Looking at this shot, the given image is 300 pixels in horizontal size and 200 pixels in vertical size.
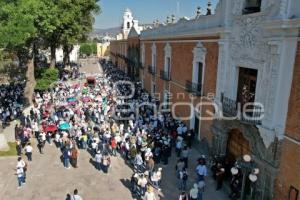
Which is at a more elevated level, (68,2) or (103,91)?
(68,2)

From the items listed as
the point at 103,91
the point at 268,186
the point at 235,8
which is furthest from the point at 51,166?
the point at 103,91

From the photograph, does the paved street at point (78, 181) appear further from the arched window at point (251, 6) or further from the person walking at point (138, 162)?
the arched window at point (251, 6)

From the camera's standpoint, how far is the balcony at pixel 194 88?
1709cm

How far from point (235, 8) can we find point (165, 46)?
1060 cm

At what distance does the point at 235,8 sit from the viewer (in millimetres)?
12727

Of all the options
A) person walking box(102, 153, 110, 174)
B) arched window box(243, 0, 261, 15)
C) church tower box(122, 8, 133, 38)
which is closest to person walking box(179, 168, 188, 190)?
person walking box(102, 153, 110, 174)

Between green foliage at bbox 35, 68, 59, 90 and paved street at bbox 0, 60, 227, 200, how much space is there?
11925mm

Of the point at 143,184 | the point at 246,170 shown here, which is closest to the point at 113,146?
the point at 143,184

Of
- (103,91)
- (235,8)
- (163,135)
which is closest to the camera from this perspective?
(235,8)

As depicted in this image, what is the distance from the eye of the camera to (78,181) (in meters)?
13.3

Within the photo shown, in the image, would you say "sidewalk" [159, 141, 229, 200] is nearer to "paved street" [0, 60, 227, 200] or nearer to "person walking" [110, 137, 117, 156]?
"paved street" [0, 60, 227, 200]

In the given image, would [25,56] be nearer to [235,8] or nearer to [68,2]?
[68,2]

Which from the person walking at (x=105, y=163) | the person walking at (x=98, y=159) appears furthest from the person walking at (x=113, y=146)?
the person walking at (x=105, y=163)

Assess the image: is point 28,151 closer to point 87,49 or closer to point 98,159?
point 98,159
